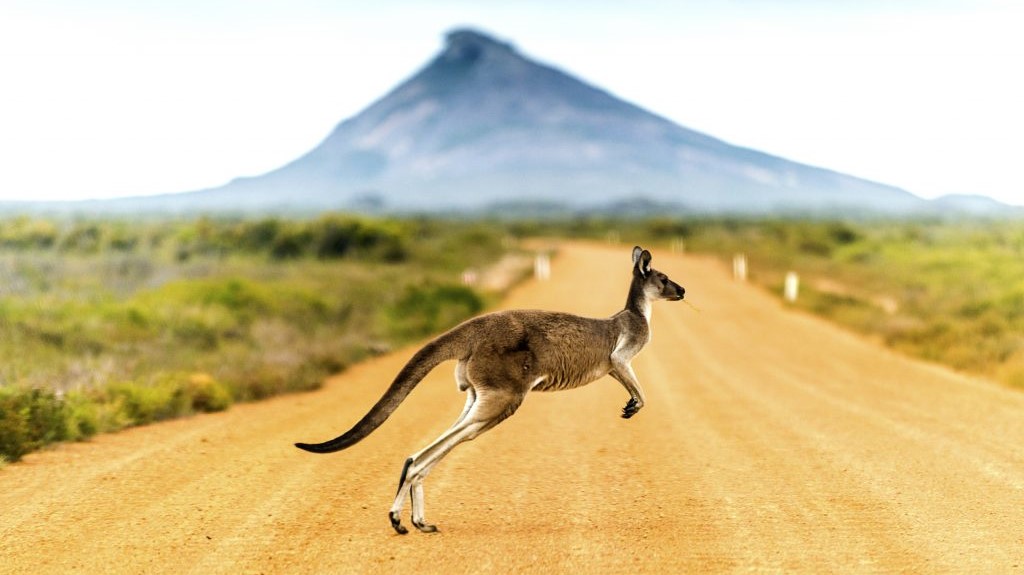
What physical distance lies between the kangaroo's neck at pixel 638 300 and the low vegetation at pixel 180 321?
7957 millimetres

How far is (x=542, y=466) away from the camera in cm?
995

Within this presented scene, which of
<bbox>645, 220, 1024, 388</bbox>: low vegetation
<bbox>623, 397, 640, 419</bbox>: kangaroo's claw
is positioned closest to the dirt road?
<bbox>623, 397, 640, 419</bbox>: kangaroo's claw

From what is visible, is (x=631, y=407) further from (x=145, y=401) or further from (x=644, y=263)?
(x=145, y=401)

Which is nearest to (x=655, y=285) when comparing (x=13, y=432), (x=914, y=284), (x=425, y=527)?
(x=425, y=527)

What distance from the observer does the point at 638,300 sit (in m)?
5.57

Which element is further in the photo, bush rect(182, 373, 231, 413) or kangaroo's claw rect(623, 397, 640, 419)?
bush rect(182, 373, 231, 413)

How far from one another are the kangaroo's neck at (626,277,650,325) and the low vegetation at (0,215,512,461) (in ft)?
26.1

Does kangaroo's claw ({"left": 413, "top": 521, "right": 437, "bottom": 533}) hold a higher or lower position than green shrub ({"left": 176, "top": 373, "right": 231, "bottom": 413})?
higher

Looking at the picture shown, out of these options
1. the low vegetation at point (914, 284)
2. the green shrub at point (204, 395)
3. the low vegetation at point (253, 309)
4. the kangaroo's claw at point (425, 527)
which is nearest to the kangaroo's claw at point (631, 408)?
the kangaroo's claw at point (425, 527)

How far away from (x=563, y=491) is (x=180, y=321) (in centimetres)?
1484

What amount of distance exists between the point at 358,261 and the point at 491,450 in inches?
1373

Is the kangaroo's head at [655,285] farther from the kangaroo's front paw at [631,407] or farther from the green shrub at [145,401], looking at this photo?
the green shrub at [145,401]

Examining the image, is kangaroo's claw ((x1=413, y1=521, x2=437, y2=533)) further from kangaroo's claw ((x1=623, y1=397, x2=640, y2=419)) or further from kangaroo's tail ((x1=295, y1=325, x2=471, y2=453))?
kangaroo's claw ((x1=623, y1=397, x2=640, y2=419))

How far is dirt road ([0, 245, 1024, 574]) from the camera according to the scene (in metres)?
7.05
